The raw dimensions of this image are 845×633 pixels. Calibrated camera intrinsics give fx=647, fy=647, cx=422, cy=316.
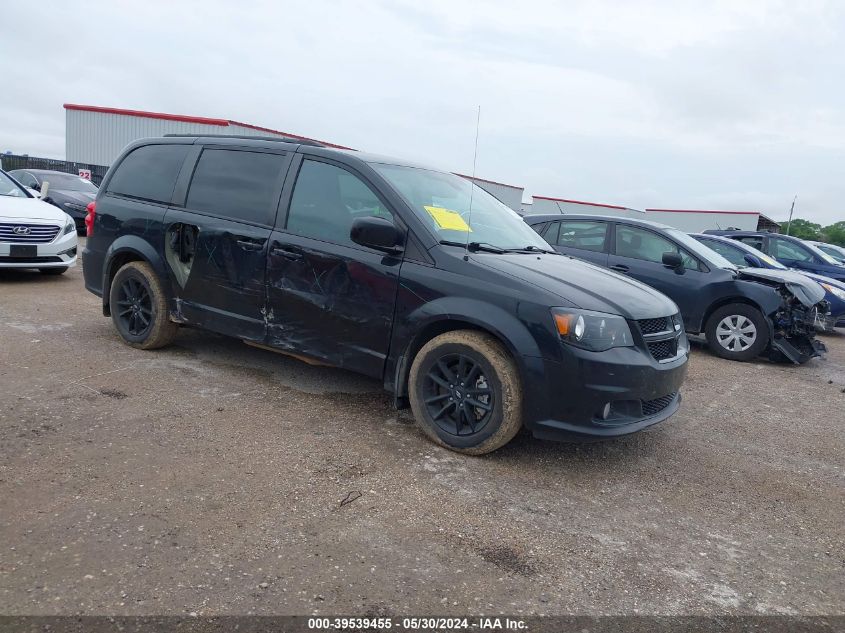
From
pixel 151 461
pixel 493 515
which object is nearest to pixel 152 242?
pixel 151 461

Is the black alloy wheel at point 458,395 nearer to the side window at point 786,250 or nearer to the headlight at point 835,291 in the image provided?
the headlight at point 835,291

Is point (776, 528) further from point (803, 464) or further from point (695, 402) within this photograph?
point (695, 402)

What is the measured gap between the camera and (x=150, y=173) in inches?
215

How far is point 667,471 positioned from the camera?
3.95 metres

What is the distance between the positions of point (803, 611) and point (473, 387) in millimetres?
1867

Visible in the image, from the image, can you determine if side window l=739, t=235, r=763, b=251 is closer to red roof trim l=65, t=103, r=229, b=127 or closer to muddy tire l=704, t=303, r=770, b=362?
muddy tire l=704, t=303, r=770, b=362

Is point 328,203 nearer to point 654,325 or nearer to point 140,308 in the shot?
point 140,308

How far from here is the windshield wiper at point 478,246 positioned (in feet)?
13.4

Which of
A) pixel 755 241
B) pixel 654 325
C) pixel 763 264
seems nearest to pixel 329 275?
pixel 654 325

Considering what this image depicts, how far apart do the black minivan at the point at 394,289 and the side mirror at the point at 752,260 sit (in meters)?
6.07

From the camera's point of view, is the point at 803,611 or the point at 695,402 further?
the point at 695,402

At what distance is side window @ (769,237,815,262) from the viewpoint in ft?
41.7

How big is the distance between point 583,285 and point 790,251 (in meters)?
10.9

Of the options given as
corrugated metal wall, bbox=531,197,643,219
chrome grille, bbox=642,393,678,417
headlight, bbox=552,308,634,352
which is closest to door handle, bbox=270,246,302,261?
headlight, bbox=552,308,634,352
